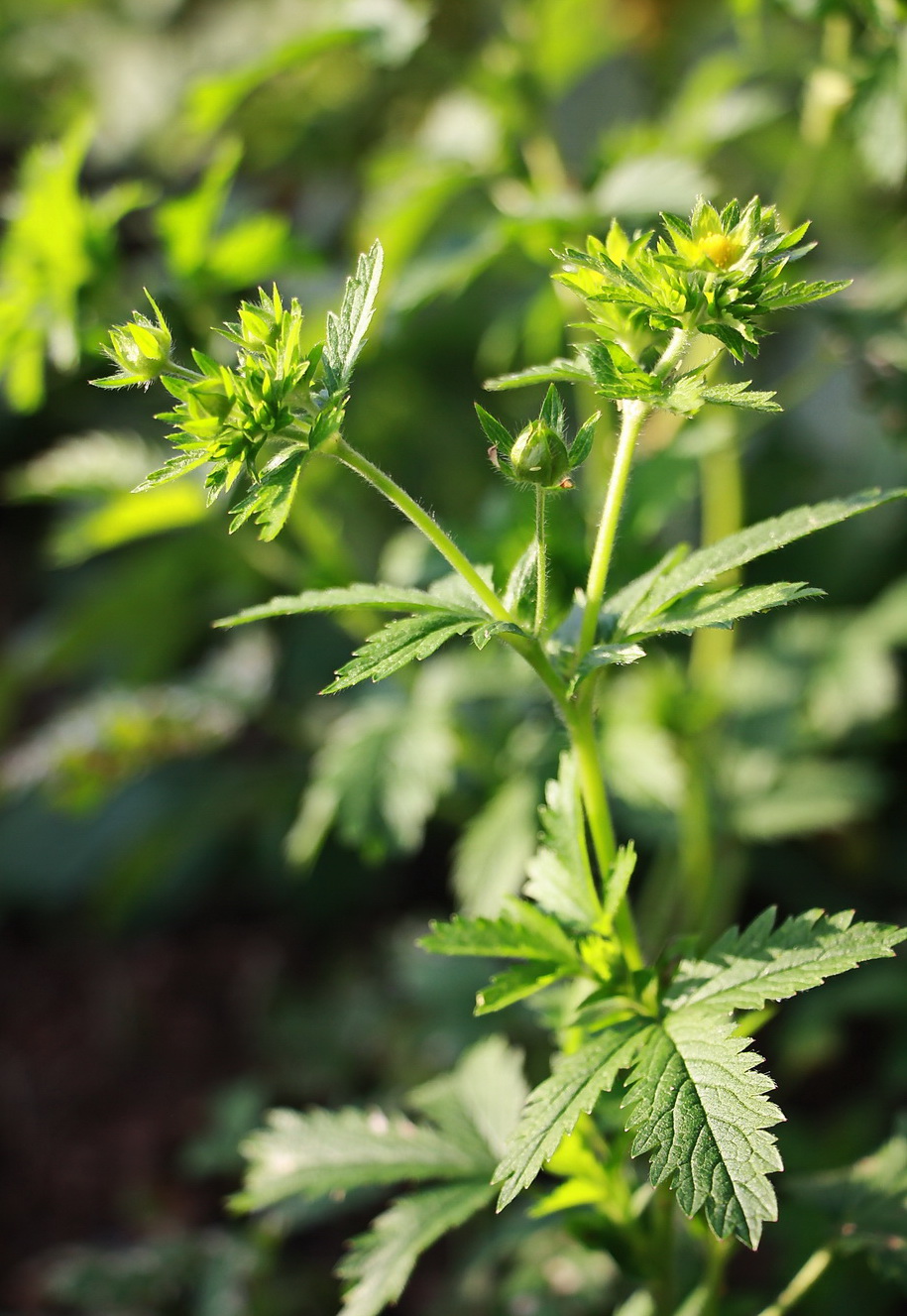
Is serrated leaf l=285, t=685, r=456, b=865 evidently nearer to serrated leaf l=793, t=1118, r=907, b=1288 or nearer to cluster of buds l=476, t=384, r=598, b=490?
serrated leaf l=793, t=1118, r=907, b=1288

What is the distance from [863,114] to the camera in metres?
1.28

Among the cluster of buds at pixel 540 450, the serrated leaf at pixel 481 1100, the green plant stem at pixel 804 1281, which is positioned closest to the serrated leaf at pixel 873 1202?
the green plant stem at pixel 804 1281

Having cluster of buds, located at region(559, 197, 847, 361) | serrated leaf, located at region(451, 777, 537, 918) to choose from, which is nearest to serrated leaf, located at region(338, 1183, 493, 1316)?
serrated leaf, located at region(451, 777, 537, 918)

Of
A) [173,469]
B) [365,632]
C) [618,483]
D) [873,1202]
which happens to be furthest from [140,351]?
[365,632]

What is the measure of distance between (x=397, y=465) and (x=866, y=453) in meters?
0.96

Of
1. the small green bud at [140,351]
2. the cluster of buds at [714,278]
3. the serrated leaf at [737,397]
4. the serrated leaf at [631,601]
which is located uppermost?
the small green bud at [140,351]

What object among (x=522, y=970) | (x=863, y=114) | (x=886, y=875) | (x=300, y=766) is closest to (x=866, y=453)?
(x=886, y=875)

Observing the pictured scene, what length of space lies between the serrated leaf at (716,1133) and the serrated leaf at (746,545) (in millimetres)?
272

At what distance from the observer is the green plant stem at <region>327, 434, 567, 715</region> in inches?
27.8

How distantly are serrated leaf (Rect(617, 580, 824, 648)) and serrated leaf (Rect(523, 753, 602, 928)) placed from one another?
0.14 meters

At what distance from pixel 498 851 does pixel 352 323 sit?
738 millimetres

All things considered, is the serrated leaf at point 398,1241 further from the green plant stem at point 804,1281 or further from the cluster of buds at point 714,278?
the cluster of buds at point 714,278

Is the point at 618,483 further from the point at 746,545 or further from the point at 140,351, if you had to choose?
the point at 140,351

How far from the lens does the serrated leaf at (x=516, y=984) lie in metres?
0.75
